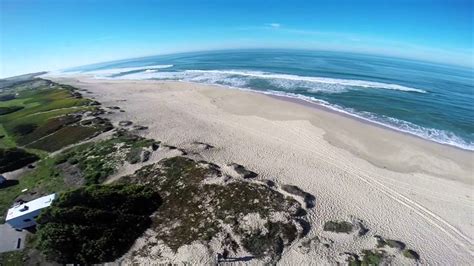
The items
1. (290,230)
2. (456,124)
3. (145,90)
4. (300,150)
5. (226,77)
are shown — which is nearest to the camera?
(290,230)

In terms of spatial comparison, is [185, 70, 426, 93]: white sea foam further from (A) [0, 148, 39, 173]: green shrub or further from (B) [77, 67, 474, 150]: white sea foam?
(A) [0, 148, 39, 173]: green shrub

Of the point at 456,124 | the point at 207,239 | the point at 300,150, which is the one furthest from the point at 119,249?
the point at 456,124

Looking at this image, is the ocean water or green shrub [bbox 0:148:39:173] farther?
the ocean water

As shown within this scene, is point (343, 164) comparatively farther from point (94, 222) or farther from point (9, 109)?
point (9, 109)

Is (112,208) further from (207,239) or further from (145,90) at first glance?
(145,90)

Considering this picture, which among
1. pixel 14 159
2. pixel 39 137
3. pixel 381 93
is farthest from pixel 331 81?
pixel 14 159

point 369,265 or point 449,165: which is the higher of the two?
point 449,165

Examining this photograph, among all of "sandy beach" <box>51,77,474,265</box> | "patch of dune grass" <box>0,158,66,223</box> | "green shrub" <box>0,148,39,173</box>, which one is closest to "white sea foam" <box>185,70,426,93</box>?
"sandy beach" <box>51,77,474,265</box>
